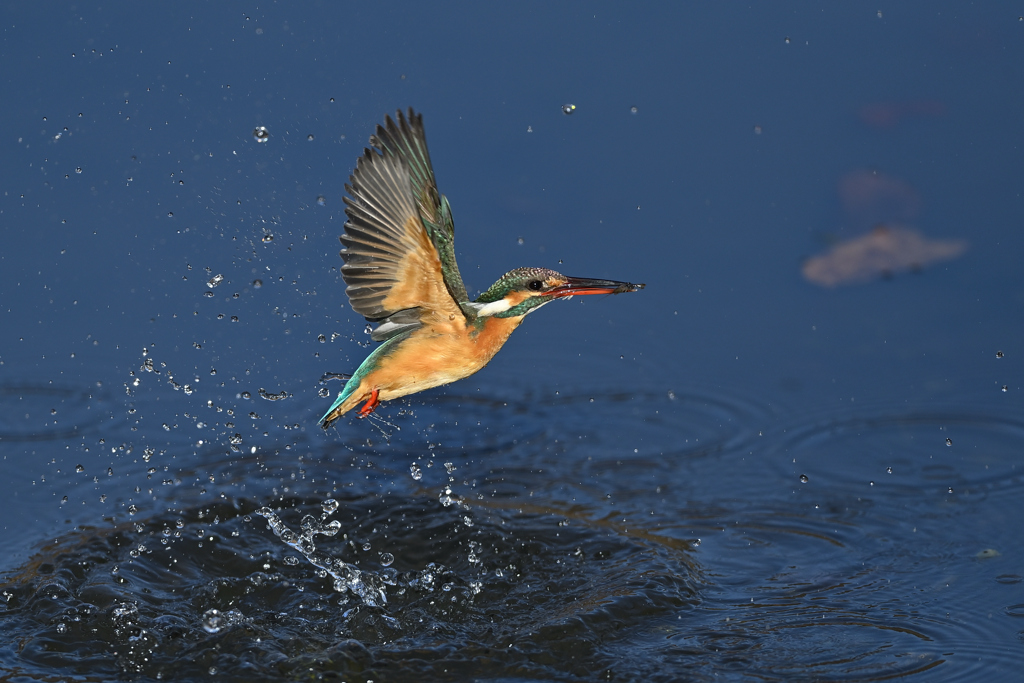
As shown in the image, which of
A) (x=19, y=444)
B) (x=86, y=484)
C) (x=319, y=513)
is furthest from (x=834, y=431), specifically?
(x=19, y=444)

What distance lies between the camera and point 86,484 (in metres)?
4.91

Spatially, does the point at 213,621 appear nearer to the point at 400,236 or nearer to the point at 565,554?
the point at 565,554

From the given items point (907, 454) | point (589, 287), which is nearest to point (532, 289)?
point (589, 287)

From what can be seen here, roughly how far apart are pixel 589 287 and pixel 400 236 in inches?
25.8

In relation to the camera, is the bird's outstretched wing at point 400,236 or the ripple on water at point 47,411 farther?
the ripple on water at point 47,411

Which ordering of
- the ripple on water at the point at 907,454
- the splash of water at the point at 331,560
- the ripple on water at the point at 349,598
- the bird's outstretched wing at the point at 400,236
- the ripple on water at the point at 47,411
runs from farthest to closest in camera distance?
the ripple on water at the point at 47,411, the ripple on water at the point at 907,454, the splash of water at the point at 331,560, the ripple on water at the point at 349,598, the bird's outstretched wing at the point at 400,236

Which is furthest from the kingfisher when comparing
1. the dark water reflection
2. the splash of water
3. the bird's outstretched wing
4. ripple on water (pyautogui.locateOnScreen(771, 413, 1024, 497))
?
ripple on water (pyautogui.locateOnScreen(771, 413, 1024, 497))

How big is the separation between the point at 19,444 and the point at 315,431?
1.39 metres

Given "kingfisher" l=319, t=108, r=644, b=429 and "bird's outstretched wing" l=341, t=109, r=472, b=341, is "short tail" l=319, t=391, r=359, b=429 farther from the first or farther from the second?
"bird's outstretched wing" l=341, t=109, r=472, b=341

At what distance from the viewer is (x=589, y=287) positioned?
11.9 ft

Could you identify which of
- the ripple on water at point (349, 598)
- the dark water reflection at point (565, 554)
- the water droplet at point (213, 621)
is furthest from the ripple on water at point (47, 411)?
the water droplet at point (213, 621)

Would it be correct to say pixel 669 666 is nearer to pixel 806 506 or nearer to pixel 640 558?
pixel 640 558

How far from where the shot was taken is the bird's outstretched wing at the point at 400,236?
11.3ft

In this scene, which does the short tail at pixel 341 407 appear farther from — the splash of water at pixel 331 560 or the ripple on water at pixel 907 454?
the ripple on water at pixel 907 454
